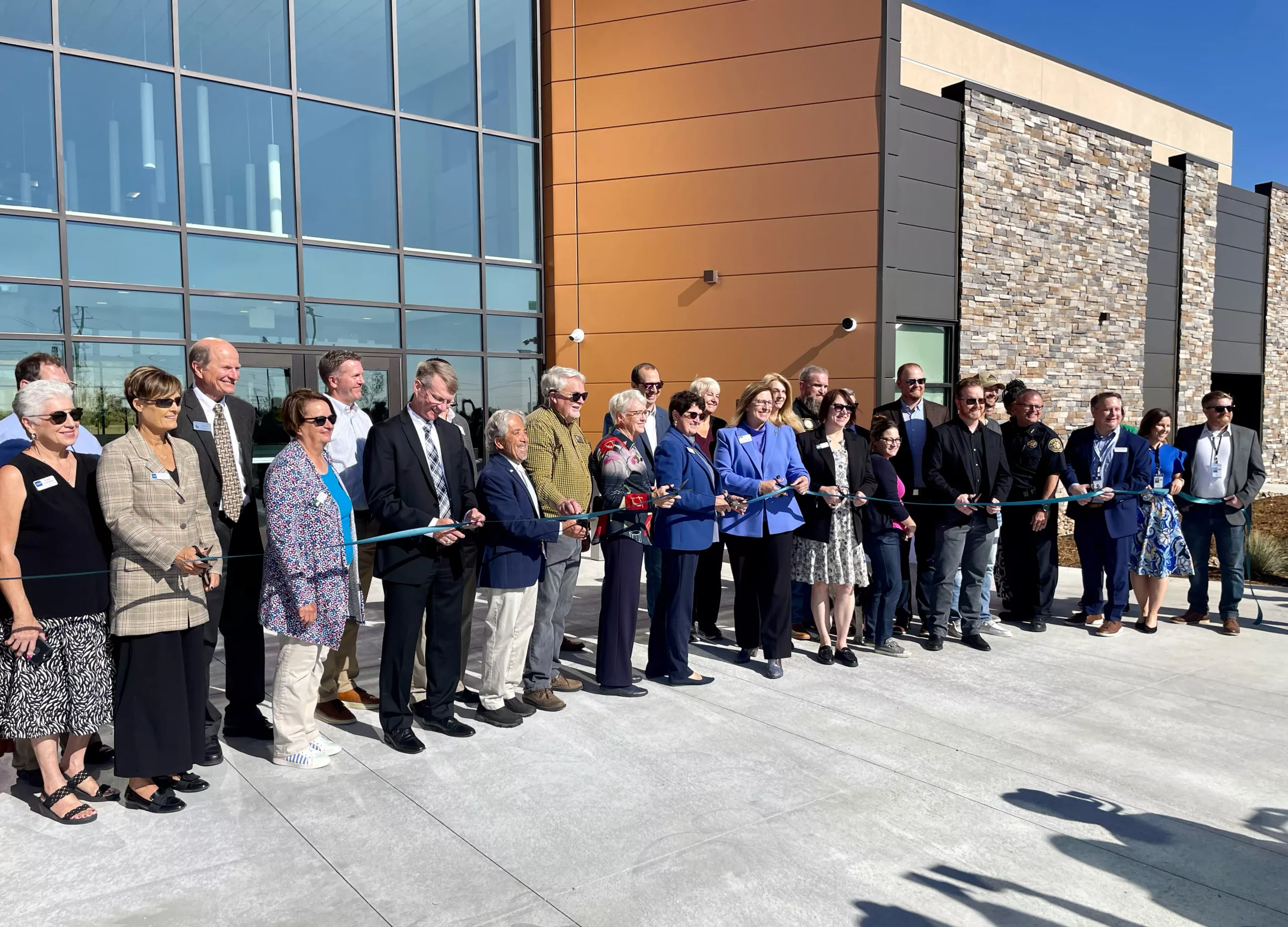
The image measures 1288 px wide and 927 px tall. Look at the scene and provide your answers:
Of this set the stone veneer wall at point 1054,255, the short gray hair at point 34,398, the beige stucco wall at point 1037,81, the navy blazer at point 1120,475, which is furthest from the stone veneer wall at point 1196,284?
the short gray hair at point 34,398

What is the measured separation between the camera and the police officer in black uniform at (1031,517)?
7227 millimetres

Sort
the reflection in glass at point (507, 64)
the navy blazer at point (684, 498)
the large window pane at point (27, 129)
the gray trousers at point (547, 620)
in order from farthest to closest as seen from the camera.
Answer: the reflection in glass at point (507, 64) < the large window pane at point (27, 129) < the navy blazer at point (684, 498) < the gray trousers at point (547, 620)

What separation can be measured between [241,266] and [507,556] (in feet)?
25.2

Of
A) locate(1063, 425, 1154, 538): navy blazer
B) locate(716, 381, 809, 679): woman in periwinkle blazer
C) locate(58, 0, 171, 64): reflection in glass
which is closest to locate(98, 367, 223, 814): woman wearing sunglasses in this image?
locate(716, 381, 809, 679): woman in periwinkle blazer

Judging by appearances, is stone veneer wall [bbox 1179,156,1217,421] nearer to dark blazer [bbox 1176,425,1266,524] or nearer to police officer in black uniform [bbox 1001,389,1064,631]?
dark blazer [bbox 1176,425,1266,524]

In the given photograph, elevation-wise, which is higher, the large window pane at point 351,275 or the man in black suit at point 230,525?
the large window pane at point 351,275

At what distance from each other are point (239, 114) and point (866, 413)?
896 cm

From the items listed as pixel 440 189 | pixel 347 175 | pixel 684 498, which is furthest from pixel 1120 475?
Answer: pixel 347 175

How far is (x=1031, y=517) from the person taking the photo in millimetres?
7215

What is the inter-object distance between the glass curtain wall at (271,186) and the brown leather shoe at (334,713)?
6380mm

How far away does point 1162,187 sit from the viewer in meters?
17.4

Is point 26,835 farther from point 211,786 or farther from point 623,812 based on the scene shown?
point 623,812

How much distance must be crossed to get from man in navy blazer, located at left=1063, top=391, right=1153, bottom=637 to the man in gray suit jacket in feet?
1.63

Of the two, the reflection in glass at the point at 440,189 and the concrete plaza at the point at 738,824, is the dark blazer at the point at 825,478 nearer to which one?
the concrete plaza at the point at 738,824
